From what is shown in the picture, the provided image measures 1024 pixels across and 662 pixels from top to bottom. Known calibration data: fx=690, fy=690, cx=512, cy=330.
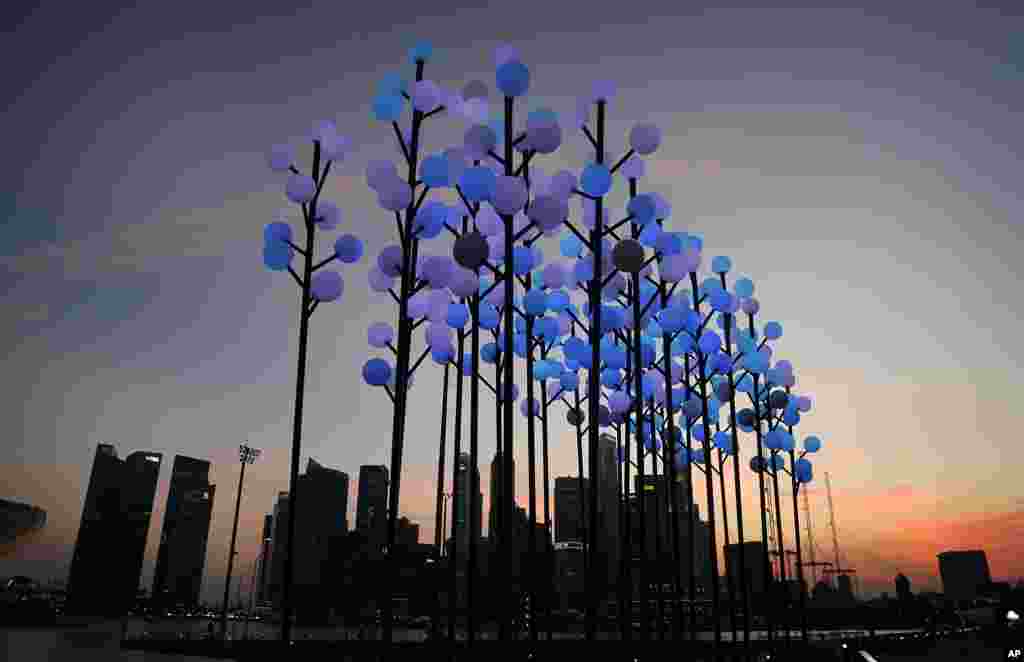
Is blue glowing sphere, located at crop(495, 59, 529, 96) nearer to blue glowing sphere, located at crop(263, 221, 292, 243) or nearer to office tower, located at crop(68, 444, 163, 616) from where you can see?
blue glowing sphere, located at crop(263, 221, 292, 243)

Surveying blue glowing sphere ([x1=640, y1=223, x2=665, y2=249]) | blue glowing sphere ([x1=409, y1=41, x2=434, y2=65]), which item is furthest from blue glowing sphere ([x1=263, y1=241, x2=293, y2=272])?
blue glowing sphere ([x1=640, y1=223, x2=665, y2=249])

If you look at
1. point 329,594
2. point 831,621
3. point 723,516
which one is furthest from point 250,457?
point 329,594

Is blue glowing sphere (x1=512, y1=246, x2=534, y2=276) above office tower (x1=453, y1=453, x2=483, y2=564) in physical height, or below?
above

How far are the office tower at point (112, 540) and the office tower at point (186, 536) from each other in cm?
465

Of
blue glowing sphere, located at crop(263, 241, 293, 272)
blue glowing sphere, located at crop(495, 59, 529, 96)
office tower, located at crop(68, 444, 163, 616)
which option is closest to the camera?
blue glowing sphere, located at crop(495, 59, 529, 96)

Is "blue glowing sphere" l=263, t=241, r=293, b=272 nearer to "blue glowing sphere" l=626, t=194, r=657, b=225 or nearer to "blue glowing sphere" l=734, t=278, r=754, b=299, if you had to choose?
"blue glowing sphere" l=626, t=194, r=657, b=225

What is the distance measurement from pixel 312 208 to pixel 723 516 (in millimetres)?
8529

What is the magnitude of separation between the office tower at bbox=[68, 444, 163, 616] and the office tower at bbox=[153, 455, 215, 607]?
465 cm

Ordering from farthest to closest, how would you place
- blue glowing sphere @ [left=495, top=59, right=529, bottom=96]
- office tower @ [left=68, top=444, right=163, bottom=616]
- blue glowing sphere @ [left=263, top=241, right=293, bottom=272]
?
office tower @ [left=68, top=444, right=163, bottom=616], blue glowing sphere @ [left=263, top=241, right=293, bottom=272], blue glowing sphere @ [left=495, top=59, right=529, bottom=96]

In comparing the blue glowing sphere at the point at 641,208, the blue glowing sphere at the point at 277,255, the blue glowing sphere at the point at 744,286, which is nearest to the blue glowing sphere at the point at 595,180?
the blue glowing sphere at the point at 641,208

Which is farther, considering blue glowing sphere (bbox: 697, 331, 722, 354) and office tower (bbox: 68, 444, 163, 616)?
office tower (bbox: 68, 444, 163, 616)

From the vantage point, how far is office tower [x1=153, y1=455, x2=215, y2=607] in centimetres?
12012

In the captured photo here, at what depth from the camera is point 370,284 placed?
777 cm

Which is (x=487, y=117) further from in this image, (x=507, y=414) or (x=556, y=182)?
(x=507, y=414)
